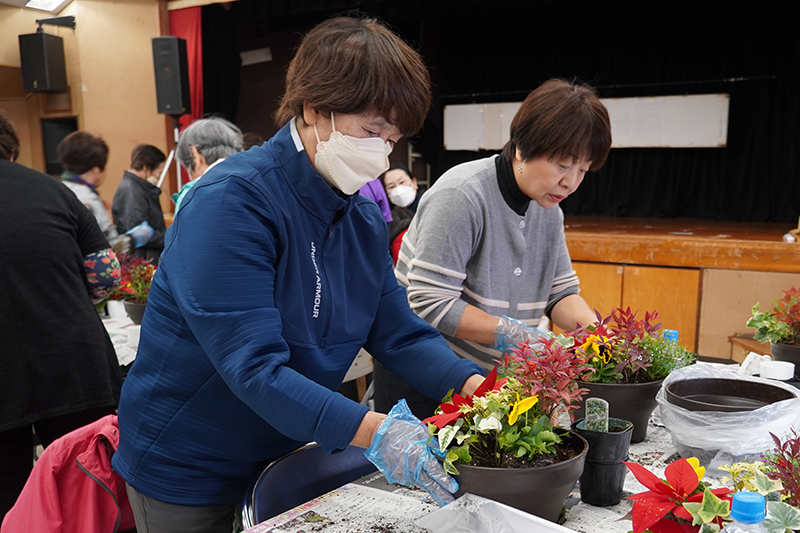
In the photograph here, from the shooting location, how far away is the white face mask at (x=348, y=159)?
1056 millimetres

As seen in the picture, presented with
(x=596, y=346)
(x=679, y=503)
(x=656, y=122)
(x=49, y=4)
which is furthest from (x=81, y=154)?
(x=656, y=122)

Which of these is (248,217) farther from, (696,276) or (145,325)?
(696,276)

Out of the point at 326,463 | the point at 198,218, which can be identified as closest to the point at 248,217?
the point at 198,218

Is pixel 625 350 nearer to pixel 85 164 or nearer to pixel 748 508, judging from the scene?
pixel 748 508

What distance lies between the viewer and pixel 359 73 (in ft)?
3.26

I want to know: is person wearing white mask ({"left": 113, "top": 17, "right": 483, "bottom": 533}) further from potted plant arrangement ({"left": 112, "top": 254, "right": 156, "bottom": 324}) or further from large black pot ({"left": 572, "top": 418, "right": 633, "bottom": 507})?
potted plant arrangement ({"left": 112, "top": 254, "right": 156, "bottom": 324})

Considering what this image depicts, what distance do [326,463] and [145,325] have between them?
0.39 meters

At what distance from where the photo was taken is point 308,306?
3.41ft

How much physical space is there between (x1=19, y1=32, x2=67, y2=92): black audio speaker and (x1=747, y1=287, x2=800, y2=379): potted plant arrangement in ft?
22.4

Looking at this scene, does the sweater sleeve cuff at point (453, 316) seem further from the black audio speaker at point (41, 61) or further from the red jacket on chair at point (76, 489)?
the black audio speaker at point (41, 61)

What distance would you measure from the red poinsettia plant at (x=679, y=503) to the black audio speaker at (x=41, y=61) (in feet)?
23.5

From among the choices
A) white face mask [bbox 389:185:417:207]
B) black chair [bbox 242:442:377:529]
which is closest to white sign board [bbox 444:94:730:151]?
white face mask [bbox 389:185:417:207]

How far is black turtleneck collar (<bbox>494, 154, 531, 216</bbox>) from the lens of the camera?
160 centimetres

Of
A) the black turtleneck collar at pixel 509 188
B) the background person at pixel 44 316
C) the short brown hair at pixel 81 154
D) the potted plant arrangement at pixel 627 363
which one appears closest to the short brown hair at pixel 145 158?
the short brown hair at pixel 81 154
